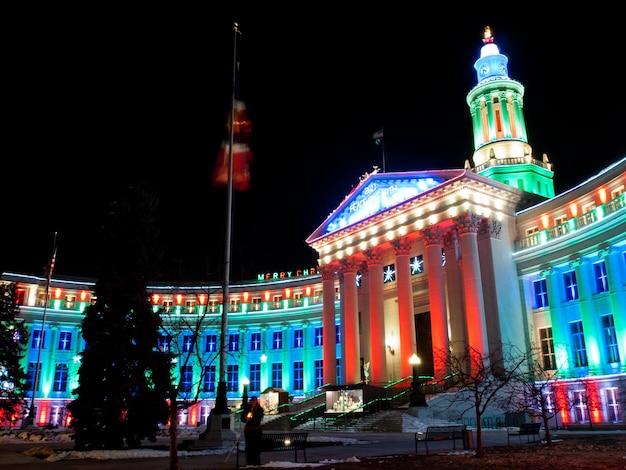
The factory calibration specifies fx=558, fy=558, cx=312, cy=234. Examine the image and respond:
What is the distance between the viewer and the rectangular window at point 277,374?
220 feet

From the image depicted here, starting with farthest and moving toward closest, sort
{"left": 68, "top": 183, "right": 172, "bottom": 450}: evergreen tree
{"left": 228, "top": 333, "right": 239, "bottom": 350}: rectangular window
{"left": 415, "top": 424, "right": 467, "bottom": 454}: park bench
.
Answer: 1. {"left": 228, "top": 333, "right": 239, "bottom": 350}: rectangular window
2. {"left": 68, "top": 183, "right": 172, "bottom": 450}: evergreen tree
3. {"left": 415, "top": 424, "right": 467, "bottom": 454}: park bench

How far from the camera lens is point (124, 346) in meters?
24.9

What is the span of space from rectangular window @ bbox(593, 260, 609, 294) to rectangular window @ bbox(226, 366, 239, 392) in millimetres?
43979

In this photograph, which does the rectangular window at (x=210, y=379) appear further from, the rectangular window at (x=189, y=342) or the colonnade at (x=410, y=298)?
the colonnade at (x=410, y=298)

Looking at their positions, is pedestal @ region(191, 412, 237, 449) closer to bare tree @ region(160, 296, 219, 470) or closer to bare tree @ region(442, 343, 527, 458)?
bare tree @ region(160, 296, 219, 470)

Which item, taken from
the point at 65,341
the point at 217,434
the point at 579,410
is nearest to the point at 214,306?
the point at 65,341

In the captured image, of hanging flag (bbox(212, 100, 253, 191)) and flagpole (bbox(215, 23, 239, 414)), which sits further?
hanging flag (bbox(212, 100, 253, 191))

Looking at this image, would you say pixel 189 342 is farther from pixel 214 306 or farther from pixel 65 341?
pixel 65 341

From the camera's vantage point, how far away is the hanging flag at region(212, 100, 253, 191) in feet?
102

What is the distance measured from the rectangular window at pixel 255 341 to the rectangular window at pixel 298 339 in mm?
5319

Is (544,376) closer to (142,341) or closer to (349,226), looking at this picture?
(349,226)

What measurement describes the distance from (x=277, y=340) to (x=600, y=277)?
40.2 m

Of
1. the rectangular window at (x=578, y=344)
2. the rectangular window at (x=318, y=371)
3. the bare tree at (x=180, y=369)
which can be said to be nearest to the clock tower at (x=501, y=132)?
the rectangular window at (x=578, y=344)

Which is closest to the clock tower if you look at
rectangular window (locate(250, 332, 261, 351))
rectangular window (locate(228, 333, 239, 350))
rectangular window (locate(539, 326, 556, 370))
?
rectangular window (locate(539, 326, 556, 370))
